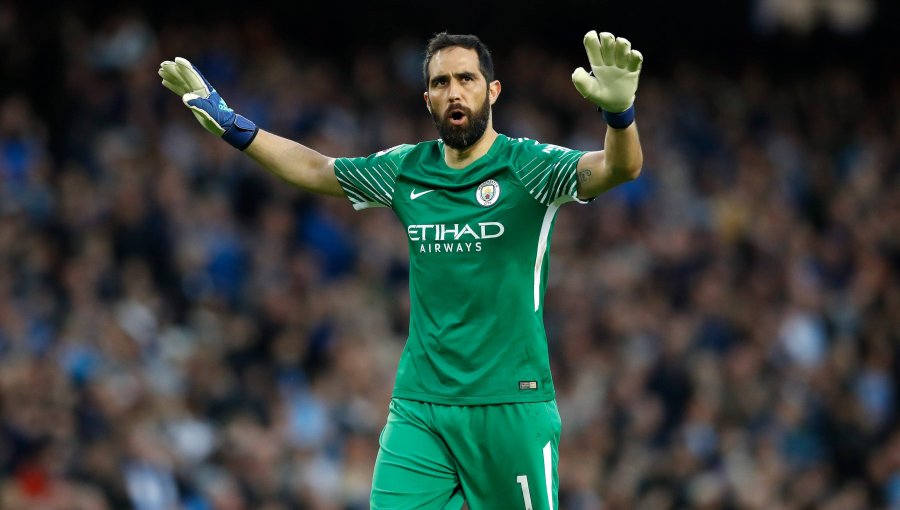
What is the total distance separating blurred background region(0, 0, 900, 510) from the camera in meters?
12.6

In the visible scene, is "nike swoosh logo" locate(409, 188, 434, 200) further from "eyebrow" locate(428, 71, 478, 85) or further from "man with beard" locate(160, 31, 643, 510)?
"eyebrow" locate(428, 71, 478, 85)

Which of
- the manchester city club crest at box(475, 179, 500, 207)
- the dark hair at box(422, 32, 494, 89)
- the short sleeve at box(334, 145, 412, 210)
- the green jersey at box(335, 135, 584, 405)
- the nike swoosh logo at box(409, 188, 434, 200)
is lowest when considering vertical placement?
the green jersey at box(335, 135, 584, 405)

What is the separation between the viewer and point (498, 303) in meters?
6.20

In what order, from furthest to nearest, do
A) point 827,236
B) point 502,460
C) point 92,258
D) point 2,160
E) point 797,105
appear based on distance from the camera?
point 797,105, point 827,236, point 2,160, point 92,258, point 502,460

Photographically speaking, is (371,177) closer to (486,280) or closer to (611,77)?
(486,280)

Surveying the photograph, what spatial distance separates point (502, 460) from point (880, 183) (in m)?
14.0

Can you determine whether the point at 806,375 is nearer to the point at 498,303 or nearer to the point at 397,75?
the point at 397,75

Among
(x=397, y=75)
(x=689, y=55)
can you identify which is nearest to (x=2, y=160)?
(x=397, y=75)

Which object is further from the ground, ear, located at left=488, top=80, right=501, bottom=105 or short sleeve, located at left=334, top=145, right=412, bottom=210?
ear, located at left=488, top=80, right=501, bottom=105

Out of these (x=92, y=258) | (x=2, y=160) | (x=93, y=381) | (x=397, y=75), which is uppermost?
(x=397, y=75)

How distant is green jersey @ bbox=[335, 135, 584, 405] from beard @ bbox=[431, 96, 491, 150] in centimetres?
10

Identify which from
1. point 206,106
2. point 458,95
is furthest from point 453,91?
point 206,106

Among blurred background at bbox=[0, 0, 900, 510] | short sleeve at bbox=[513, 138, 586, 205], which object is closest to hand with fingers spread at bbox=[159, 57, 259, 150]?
short sleeve at bbox=[513, 138, 586, 205]

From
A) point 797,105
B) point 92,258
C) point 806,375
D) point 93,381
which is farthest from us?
point 797,105
